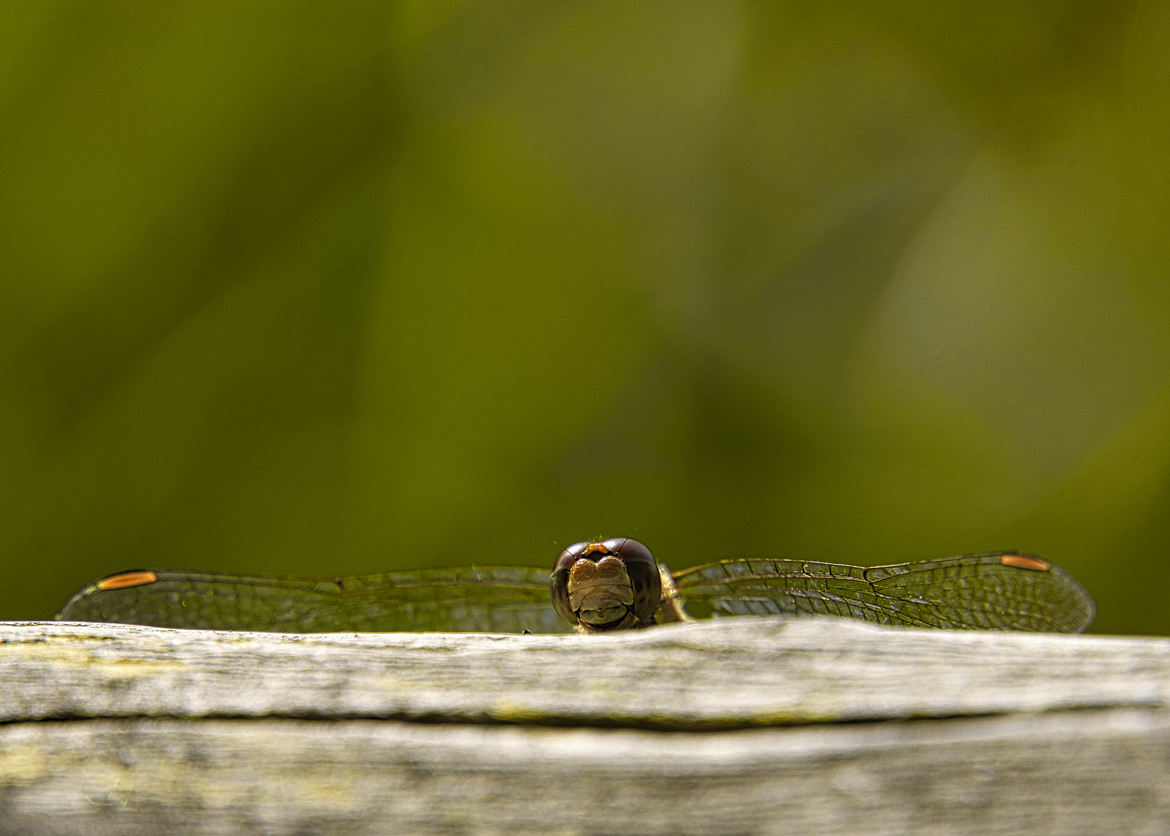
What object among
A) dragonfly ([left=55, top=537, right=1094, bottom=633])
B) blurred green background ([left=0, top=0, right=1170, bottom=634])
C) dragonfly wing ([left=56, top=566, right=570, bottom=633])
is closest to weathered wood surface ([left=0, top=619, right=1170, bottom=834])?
dragonfly ([left=55, top=537, right=1094, bottom=633])

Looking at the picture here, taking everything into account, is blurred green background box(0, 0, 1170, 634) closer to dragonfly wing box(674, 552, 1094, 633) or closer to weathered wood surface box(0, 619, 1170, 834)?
dragonfly wing box(674, 552, 1094, 633)

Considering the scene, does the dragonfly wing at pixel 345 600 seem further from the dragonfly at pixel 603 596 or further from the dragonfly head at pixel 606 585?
the dragonfly head at pixel 606 585

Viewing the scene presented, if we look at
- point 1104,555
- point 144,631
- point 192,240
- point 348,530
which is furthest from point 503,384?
point 144,631

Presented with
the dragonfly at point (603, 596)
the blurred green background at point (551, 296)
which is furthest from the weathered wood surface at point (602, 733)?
the blurred green background at point (551, 296)

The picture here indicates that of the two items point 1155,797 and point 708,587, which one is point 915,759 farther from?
point 708,587

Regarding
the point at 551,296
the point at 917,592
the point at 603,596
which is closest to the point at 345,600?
the point at 603,596
